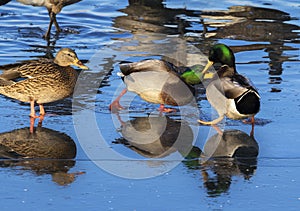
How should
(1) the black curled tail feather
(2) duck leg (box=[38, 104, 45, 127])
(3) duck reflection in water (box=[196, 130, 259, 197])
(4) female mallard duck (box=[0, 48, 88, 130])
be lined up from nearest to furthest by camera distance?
(3) duck reflection in water (box=[196, 130, 259, 197]) → (1) the black curled tail feather → (2) duck leg (box=[38, 104, 45, 127]) → (4) female mallard duck (box=[0, 48, 88, 130])

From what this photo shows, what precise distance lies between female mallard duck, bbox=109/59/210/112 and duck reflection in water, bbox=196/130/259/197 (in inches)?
31.6

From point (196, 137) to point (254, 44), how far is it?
443 centimetres

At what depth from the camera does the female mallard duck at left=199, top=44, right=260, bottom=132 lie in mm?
7027

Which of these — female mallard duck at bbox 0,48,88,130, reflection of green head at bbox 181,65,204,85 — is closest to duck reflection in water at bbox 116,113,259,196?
reflection of green head at bbox 181,65,204,85

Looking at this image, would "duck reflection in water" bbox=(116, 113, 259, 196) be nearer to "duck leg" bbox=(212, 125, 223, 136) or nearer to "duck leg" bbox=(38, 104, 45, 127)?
"duck leg" bbox=(212, 125, 223, 136)

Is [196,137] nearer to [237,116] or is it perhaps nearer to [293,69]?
[237,116]

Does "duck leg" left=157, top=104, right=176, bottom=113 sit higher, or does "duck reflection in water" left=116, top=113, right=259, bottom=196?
"duck reflection in water" left=116, top=113, right=259, bottom=196

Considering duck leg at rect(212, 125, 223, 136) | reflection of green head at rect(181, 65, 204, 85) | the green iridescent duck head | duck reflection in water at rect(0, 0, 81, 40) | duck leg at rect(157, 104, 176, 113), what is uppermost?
the green iridescent duck head

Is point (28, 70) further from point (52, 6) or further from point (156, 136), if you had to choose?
point (52, 6)

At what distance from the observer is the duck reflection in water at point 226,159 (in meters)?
5.73

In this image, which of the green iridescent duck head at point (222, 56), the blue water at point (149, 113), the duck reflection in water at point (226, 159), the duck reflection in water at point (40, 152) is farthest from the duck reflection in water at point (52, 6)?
the duck reflection in water at point (226, 159)

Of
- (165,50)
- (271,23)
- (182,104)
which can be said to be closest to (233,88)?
(182,104)

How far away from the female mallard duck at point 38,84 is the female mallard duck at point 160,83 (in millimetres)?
604

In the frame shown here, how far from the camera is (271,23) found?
40.7 feet
